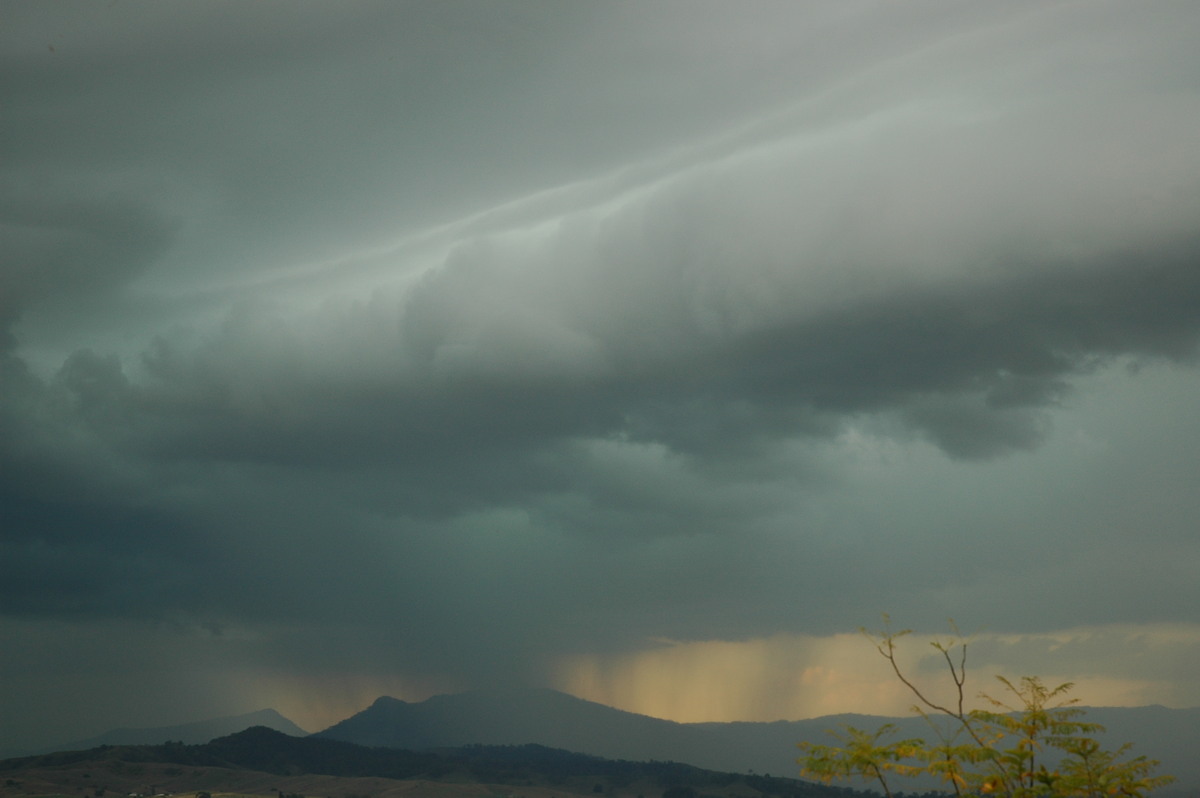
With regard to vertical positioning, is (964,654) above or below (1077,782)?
above

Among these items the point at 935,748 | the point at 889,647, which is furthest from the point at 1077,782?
the point at 889,647

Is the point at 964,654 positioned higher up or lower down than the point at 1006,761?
higher up

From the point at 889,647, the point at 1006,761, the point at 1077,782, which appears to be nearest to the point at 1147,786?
the point at 1077,782

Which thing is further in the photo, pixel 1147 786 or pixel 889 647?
pixel 889 647

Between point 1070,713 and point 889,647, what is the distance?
7637 millimetres

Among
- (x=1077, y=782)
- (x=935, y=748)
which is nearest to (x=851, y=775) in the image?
(x=935, y=748)

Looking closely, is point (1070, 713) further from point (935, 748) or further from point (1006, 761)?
point (935, 748)

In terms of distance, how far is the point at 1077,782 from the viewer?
3850 cm

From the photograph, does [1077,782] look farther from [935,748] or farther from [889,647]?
[889,647]

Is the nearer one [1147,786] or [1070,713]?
[1147,786]

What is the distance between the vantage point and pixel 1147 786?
38.0 metres

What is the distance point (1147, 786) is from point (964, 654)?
25.8 ft

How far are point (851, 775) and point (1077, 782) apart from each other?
9.04 meters

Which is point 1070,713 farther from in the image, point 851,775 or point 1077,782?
point 851,775
